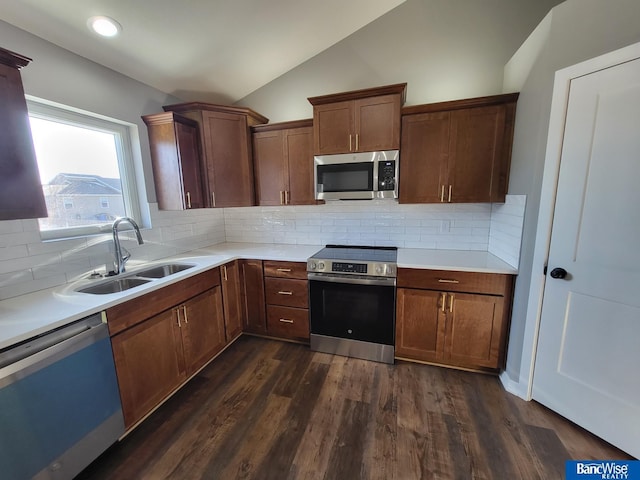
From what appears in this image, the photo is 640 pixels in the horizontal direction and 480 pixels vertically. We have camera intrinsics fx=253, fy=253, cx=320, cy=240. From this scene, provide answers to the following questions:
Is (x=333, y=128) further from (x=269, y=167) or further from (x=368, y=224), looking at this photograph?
(x=368, y=224)

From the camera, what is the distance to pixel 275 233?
3.07 metres

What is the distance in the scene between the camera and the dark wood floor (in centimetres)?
137

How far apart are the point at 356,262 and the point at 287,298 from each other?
796 millimetres

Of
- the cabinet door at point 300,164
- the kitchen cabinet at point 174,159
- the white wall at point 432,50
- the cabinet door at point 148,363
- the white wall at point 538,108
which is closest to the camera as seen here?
the white wall at point 538,108

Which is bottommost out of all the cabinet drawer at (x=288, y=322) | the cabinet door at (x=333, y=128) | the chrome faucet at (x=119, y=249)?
the cabinet drawer at (x=288, y=322)

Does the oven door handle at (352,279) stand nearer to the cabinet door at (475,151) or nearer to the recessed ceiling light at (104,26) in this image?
the cabinet door at (475,151)

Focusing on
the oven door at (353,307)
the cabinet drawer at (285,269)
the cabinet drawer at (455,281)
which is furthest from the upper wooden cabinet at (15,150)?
the cabinet drawer at (455,281)

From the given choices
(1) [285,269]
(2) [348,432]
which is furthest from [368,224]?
(2) [348,432]

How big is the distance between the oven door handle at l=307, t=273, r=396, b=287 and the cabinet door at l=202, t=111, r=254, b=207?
1088 millimetres

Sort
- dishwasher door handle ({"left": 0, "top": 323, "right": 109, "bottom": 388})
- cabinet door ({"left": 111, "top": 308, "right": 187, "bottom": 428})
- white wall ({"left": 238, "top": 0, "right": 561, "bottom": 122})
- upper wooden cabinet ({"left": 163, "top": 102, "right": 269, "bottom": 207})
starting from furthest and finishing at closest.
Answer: upper wooden cabinet ({"left": 163, "top": 102, "right": 269, "bottom": 207}) < white wall ({"left": 238, "top": 0, "right": 561, "bottom": 122}) < cabinet door ({"left": 111, "top": 308, "right": 187, "bottom": 428}) < dishwasher door handle ({"left": 0, "top": 323, "right": 109, "bottom": 388})

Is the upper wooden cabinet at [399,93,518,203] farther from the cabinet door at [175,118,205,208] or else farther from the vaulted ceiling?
the cabinet door at [175,118,205,208]

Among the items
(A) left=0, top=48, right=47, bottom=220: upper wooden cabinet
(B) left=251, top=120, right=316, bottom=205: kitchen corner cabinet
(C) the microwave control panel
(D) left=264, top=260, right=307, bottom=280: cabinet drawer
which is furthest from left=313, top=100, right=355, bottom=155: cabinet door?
(A) left=0, top=48, right=47, bottom=220: upper wooden cabinet

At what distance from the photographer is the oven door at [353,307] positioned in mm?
2150

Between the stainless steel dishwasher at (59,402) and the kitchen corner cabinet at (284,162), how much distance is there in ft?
5.80
